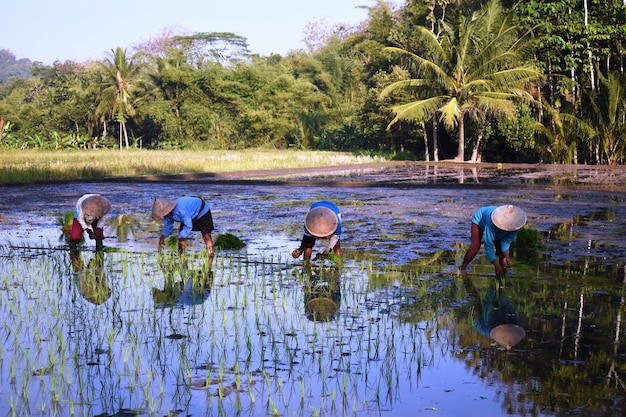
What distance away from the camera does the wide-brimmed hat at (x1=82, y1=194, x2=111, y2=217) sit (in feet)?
29.2

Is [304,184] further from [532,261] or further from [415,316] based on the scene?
[415,316]

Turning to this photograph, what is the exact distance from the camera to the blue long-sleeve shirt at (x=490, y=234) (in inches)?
286

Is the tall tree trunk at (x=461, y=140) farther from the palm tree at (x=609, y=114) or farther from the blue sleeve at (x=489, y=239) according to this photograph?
the blue sleeve at (x=489, y=239)

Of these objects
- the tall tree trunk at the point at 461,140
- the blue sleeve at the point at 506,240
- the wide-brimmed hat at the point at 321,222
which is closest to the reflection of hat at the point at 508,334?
the blue sleeve at the point at 506,240

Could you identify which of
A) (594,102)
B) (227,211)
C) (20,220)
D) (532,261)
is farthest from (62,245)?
(594,102)

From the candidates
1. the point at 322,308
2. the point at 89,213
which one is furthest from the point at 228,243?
the point at 322,308

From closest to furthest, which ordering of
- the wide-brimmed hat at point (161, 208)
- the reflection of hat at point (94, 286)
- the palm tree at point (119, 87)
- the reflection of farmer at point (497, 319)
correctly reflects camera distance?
1. the reflection of farmer at point (497, 319)
2. the reflection of hat at point (94, 286)
3. the wide-brimmed hat at point (161, 208)
4. the palm tree at point (119, 87)

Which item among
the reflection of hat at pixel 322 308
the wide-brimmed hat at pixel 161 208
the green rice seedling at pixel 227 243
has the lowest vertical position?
the reflection of hat at pixel 322 308

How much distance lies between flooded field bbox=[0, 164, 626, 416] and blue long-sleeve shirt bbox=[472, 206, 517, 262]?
0.34 m

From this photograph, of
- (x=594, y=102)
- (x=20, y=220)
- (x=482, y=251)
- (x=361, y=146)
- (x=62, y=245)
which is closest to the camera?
(x=482, y=251)

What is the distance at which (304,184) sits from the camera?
22250 mm

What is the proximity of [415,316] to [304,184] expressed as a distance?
1606cm

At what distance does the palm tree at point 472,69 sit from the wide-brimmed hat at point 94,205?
76.6 ft

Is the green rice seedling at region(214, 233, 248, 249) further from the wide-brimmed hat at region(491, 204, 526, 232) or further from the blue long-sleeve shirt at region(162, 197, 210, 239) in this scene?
the wide-brimmed hat at region(491, 204, 526, 232)
